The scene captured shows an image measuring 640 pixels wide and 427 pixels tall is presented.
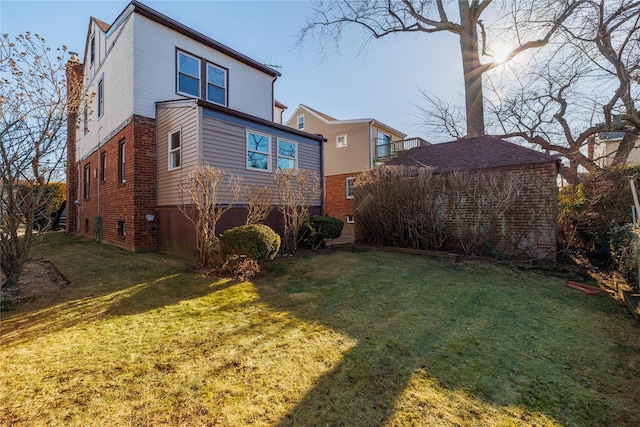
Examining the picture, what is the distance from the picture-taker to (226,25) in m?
9.91

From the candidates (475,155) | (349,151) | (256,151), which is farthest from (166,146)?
(349,151)

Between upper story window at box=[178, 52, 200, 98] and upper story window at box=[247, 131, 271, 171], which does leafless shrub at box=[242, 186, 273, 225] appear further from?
upper story window at box=[178, 52, 200, 98]

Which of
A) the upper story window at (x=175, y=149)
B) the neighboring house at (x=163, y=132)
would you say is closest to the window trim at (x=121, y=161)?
the neighboring house at (x=163, y=132)

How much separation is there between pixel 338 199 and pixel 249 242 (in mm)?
13703

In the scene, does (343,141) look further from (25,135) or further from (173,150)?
(25,135)

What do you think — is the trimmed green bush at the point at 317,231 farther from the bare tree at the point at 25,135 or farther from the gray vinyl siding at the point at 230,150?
the bare tree at the point at 25,135

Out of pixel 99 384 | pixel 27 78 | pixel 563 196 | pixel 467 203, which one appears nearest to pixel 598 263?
pixel 563 196

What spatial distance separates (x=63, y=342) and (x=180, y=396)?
182 centimetres

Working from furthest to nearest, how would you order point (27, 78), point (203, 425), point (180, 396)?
point (27, 78) < point (180, 396) < point (203, 425)

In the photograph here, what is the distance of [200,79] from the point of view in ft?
35.6

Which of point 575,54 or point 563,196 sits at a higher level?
point 575,54

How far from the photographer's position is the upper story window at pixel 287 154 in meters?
9.88

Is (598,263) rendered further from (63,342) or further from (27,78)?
(27,78)

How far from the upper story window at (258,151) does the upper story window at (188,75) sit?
351 centimetres
